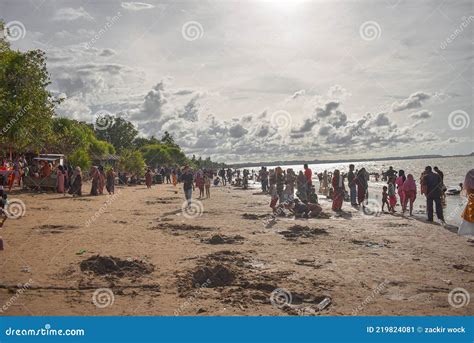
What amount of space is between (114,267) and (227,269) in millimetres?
2069

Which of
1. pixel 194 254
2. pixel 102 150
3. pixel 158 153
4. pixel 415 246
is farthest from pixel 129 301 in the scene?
pixel 158 153

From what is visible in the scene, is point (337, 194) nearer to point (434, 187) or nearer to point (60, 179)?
point (434, 187)

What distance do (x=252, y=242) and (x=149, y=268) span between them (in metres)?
3.41

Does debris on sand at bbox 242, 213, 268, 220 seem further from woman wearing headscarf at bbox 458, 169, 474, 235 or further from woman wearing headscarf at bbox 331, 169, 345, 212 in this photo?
woman wearing headscarf at bbox 458, 169, 474, 235

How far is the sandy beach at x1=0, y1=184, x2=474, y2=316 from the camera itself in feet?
17.4

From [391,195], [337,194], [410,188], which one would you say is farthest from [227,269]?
[391,195]

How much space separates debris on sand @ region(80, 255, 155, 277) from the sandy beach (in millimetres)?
19

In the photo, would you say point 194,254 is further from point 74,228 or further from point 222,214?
point 222,214

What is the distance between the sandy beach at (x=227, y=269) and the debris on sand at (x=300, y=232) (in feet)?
0.10

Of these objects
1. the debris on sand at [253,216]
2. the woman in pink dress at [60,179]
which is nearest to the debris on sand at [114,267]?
the debris on sand at [253,216]

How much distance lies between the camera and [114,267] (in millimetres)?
6863

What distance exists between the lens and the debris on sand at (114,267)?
6.64 meters

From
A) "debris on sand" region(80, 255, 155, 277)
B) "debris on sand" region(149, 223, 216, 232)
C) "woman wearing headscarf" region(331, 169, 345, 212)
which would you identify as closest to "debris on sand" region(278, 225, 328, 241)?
"debris on sand" region(149, 223, 216, 232)

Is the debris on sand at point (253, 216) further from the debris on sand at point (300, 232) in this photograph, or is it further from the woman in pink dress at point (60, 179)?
the woman in pink dress at point (60, 179)
